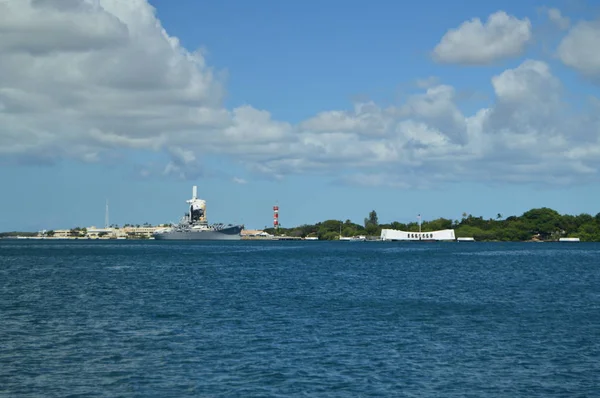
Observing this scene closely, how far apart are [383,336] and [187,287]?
1595 inches

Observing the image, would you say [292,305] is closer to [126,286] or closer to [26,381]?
[126,286]

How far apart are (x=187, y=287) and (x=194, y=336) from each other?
120 ft

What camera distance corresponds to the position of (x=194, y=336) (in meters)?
48.6

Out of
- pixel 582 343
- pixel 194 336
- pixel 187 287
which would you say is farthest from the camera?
pixel 187 287

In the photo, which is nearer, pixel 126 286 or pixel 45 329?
pixel 45 329

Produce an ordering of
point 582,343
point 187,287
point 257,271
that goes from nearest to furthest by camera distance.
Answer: point 582,343 → point 187,287 → point 257,271

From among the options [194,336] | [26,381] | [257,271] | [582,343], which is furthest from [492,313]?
[257,271]

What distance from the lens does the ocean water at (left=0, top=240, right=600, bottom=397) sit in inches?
1384

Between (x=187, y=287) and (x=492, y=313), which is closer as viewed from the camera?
(x=492, y=313)

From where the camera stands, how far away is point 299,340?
4700 centimetres

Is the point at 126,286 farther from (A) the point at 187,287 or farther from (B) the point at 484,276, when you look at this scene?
(B) the point at 484,276

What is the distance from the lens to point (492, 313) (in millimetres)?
60375

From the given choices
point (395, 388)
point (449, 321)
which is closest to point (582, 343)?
point (449, 321)

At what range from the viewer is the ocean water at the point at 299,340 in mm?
35156
